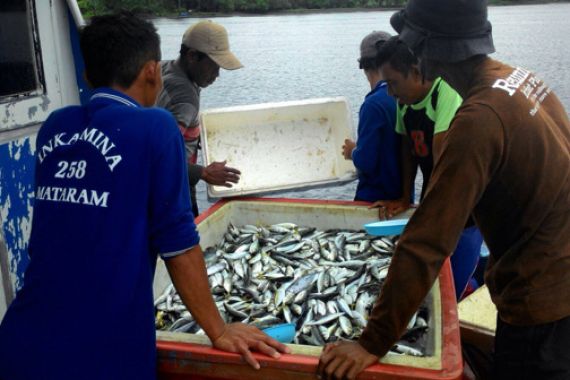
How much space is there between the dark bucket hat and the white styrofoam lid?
347 centimetres

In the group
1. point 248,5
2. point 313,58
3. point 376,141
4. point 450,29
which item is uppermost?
point 450,29

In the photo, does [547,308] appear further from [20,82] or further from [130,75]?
[20,82]

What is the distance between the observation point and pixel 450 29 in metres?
2.10

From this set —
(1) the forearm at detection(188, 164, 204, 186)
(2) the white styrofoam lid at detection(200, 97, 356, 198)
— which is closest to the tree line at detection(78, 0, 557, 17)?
(2) the white styrofoam lid at detection(200, 97, 356, 198)

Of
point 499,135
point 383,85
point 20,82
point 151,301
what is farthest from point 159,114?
point 383,85

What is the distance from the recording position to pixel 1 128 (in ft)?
11.0

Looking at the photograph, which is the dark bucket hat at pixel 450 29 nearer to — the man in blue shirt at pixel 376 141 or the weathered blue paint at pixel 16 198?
the man in blue shirt at pixel 376 141

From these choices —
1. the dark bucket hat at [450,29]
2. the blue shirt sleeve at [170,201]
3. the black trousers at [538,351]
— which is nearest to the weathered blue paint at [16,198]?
the blue shirt sleeve at [170,201]

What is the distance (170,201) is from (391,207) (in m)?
2.70

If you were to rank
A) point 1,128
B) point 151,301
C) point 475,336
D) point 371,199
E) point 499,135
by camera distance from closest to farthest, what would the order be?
point 499,135, point 151,301, point 1,128, point 475,336, point 371,199

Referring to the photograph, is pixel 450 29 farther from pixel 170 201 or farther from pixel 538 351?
pixel 538 351

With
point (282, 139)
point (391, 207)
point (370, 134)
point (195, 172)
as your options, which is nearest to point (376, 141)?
point (370, 134)

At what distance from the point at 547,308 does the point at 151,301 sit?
4.95 feet

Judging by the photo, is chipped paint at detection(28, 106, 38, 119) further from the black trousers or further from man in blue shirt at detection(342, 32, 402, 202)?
the black trousers
